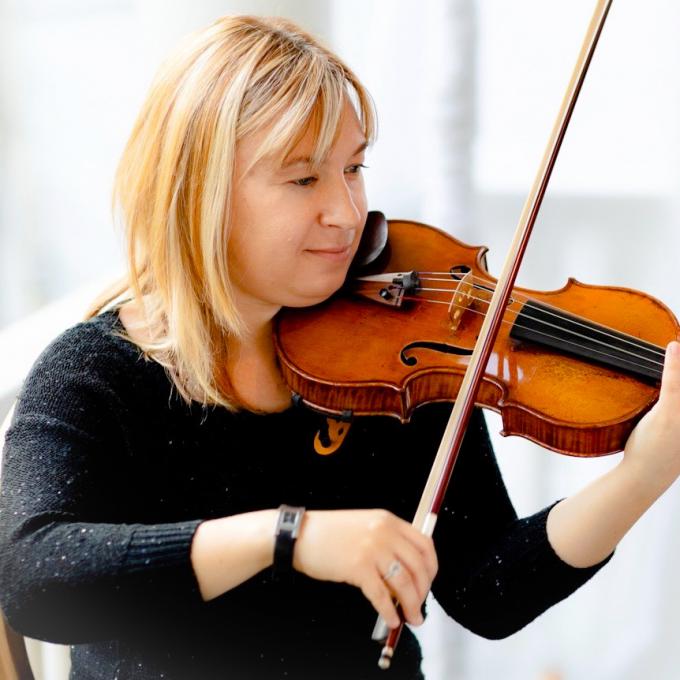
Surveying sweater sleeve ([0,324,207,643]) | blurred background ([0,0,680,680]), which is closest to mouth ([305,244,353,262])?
sweater sleeve ([0,324,207,643])

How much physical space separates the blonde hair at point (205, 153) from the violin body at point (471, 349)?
0.09 metres

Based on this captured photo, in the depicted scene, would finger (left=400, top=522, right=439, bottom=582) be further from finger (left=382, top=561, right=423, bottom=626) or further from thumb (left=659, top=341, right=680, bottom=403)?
thumb (left=659, top=341, right=680, bottom=403)

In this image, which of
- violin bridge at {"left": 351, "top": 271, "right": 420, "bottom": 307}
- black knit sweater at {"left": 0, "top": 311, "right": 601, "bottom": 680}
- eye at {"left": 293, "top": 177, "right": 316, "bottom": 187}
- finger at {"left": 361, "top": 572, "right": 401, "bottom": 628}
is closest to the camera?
finger at {"left": 361, "top": 572, "right": 401, "bottom": 628}

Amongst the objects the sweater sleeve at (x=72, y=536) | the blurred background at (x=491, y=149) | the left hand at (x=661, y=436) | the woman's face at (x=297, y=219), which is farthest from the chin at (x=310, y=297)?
the blurred background at (x=491, y=149)

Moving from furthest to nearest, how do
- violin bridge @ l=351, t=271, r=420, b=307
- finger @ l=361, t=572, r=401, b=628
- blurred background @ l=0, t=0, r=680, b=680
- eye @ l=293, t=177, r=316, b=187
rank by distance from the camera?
blurred background @ l=0, t=0, r=680, b=680 < violin bridge @ l=351, t=271, r=420, b=307 < eye @ l=293, t=177, r=316, b=187 < finger @ l=361, t=572, r=401, b=628

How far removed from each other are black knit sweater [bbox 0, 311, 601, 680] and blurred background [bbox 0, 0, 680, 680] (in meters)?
0.32

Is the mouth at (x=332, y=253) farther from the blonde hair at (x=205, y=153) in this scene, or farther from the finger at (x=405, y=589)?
the finger at (x=405, y=589)

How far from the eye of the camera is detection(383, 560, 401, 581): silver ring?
600 mm

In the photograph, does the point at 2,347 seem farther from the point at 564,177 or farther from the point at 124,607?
the point at 564,177

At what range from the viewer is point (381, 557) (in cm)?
60

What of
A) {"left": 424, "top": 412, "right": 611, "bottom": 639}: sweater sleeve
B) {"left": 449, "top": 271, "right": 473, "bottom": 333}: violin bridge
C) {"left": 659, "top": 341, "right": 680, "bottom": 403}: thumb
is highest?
{"left": 659, "top": 341, "right": 680, "bottom": 403}: thumb

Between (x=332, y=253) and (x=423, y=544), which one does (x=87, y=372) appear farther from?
(x=423, y=544)

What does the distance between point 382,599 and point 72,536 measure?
0.26 m

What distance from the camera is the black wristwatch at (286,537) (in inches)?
25.2
